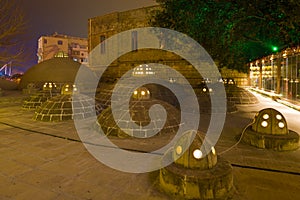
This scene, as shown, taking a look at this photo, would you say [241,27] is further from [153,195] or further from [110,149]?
[153,195]

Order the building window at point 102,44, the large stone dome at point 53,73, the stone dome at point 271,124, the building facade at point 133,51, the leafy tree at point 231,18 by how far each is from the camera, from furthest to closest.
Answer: the building window at point 102,44 < the building facade at point 133,51 < the large stone dome at point 53,73 < the leafy tree at point 231,18 < the stone dome at point 271,124

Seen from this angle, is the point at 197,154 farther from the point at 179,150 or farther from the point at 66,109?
the point at 66,109

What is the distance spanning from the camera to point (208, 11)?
7148 mm

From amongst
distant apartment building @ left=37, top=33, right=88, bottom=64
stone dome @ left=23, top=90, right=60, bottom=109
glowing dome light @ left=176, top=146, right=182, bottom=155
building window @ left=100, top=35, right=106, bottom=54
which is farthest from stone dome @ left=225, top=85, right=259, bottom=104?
distant apartment building @ left=37, top=33, right=88, bottom=64

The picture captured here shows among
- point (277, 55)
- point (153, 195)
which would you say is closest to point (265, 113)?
point (153, 195)

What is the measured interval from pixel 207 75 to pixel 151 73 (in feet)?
23.2

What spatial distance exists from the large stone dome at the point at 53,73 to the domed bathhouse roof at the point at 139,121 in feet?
59.2

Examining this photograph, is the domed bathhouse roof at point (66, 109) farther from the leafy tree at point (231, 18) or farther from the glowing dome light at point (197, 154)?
the glowing dome light at point (197, 154)

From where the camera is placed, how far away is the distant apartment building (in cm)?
5991

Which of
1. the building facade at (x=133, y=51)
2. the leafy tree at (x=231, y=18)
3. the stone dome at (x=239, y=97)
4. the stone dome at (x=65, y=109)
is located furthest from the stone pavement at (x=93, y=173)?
the building facade at (x=133, y=51)

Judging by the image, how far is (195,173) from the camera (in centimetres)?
353

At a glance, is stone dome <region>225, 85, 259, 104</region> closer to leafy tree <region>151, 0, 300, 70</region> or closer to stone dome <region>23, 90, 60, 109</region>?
leafy tree <region>151, 0, 300, 70</region>

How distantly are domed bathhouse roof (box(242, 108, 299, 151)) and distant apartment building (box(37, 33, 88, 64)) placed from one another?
56.5 m

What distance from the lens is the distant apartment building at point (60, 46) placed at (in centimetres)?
5991
